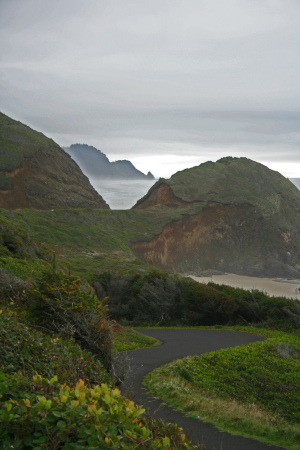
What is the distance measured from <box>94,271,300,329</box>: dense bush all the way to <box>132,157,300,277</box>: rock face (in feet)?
104

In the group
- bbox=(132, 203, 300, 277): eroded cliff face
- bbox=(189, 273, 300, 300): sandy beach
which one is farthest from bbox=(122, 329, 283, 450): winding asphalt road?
bbox=(132, 203, 300, 277): eroded cliff face

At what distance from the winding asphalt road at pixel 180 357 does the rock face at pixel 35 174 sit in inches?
1560

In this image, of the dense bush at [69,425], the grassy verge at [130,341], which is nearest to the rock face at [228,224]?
the grassy verge at [130,341]

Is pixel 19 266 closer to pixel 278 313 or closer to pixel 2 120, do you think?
pixel 278 313

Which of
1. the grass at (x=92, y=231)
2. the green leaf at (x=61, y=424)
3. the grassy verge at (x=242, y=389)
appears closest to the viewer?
the green leaf at (x=61, y=424)

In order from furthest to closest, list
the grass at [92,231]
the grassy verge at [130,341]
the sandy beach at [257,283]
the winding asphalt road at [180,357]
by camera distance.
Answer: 1. the sandy beach at [257,283]
2. the grass at [92,231]
3. the grassy verge at [130,341]
4. the winding asphalt road at [180,357]

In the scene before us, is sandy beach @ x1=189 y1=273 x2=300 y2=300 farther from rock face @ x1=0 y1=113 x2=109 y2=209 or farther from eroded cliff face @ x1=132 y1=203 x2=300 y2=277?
rock face @ x1=0 y1=113 x2=109 y2=209

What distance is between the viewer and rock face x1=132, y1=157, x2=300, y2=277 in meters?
66.3

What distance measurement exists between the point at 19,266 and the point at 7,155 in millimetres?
44012

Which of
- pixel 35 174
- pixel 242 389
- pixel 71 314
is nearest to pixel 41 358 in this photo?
pixel 71 314

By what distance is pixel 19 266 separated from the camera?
18.3 meters

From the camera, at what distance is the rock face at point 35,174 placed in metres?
57.9

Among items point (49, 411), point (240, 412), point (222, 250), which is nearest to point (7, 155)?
point (222, 250)

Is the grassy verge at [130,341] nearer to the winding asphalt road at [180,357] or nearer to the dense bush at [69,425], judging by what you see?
the winding asphalt road at [180,357]
